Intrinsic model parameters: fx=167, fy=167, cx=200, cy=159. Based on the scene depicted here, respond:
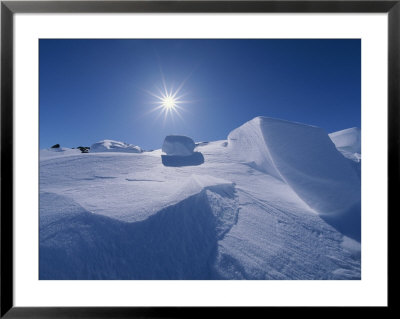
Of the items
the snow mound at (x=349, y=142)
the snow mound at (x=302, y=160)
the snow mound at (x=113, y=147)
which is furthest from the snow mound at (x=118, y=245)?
the snow mound at (x=349, y=142)

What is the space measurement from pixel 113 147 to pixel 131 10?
1012 millimetres

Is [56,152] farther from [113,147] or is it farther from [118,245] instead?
[118,245]

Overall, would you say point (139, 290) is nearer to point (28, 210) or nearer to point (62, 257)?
point (62, 257)

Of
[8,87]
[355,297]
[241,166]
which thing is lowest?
[355,297]

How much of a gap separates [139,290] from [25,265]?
30.4 inches

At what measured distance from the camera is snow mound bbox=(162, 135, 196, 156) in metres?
1.35

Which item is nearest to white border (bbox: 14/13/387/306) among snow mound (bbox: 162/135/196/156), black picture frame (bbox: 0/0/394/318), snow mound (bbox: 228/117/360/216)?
black picture frame (bbox: 0/0/394/318)

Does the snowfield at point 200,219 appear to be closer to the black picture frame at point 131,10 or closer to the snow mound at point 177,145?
the snow mound at point 177,145

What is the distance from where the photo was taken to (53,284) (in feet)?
3.68

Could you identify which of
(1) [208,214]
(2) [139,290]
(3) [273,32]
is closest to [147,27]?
(3) [273,32]

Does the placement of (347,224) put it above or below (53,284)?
above

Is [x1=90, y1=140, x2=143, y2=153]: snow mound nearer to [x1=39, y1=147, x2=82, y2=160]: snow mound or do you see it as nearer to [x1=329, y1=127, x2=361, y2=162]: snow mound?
[x1=39, y1=147, x2=82, y2=160]: snow mound

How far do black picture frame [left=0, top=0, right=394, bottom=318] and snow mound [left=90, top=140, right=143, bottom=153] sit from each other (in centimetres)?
53

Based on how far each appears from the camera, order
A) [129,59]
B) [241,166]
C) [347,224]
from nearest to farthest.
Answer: [347,224] < [129,59] < [241,166]
